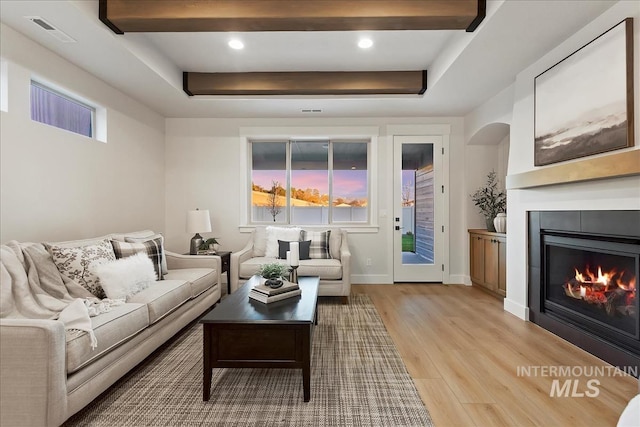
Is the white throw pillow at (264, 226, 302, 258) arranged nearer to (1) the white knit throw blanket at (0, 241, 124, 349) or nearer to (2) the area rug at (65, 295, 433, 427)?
(2) the area rug at (65, 295, 433, 427)

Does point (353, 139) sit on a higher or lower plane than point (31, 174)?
higher

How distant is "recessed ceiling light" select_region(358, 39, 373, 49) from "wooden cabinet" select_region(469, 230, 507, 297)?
2721mm

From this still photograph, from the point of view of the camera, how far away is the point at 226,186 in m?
5.00

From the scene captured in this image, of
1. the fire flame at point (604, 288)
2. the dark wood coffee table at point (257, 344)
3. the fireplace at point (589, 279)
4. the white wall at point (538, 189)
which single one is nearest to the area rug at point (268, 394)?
the dark wood coffee table at point (257, 344)

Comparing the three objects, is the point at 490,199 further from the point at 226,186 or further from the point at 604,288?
the point at 226,186

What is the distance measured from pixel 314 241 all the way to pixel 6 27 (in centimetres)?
358

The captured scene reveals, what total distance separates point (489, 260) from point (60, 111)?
5.19 metres

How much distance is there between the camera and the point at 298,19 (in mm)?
2479

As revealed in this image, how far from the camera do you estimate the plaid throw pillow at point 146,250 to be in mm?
2893

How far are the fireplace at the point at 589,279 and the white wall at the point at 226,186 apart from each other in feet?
6.06

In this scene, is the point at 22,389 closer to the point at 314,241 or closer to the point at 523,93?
the point at 314,241

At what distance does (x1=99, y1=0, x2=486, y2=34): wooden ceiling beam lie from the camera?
2.44 m

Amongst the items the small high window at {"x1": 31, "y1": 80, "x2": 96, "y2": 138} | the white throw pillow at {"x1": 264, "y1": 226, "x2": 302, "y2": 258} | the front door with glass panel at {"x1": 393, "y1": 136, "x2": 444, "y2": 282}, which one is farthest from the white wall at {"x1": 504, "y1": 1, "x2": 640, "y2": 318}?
the small high window at {"x1": 31, "y1": 80, "x2": 96, "y2": 138}

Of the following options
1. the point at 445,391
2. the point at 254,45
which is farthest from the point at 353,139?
the point at 445,391
